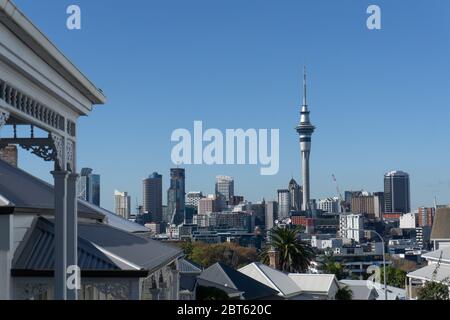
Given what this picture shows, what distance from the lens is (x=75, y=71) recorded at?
11.6 metres

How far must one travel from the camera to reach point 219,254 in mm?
109938

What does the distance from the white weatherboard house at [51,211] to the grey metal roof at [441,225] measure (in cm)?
4789

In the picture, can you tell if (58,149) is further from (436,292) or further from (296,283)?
(296,283)

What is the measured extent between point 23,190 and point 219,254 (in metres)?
95.1

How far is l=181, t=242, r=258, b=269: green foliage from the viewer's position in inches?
3927

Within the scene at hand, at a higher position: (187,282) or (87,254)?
(87,254)

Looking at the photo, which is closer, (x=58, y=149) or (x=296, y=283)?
(x=58, y=149)

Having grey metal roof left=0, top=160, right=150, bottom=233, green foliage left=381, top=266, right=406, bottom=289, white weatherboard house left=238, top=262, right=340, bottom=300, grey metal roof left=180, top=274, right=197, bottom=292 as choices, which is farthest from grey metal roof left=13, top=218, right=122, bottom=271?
green foliage left=381, top=266, right=406, bottom=289

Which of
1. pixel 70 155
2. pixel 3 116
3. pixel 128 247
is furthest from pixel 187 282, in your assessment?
pixel 3 116
